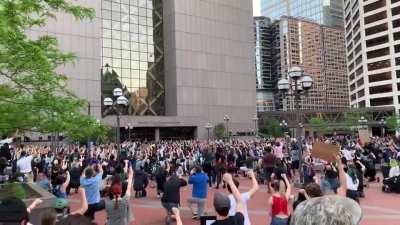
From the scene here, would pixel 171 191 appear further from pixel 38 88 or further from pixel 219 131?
pixel 219 131

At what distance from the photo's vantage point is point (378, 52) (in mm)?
104688

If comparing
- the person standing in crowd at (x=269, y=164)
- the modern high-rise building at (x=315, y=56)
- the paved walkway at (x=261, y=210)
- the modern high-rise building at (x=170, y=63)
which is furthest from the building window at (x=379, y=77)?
the person standing in crowd at (x=269, y=164)

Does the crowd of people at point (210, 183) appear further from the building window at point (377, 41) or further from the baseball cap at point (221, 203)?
the building window at point (377, 41)

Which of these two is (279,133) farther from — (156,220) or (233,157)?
(156,220)

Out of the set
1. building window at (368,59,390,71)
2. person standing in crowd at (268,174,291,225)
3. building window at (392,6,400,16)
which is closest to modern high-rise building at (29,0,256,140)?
building window at (368,59,390,71)

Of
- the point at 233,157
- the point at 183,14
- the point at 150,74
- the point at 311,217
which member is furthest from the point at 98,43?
the point at 311,217

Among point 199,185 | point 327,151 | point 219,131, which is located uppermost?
point 219,131

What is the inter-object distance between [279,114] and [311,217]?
11388cm

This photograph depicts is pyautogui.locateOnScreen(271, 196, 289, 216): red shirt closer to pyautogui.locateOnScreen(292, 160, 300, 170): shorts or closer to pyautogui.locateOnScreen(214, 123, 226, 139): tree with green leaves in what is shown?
pyautogui.locateOnScreen(292, 160, 300, 170): shorts

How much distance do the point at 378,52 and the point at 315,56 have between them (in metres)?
87.6

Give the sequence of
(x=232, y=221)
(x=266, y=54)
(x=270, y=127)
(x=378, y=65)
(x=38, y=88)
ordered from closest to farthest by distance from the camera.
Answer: (x=232, y=221) → (x=38, y=88) → (x=378, y=65) → (x=270, y=127) → (x=266, y=54)

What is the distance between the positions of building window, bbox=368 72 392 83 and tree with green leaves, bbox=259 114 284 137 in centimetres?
2320

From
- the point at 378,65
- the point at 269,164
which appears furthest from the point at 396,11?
the point at 269,164

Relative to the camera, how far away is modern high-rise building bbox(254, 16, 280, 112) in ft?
595
